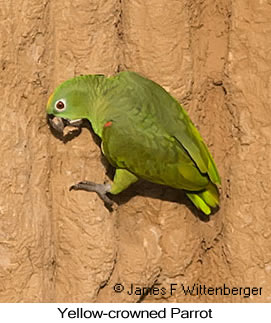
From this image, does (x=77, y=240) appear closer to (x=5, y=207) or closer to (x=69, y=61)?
(x=5, y=207)

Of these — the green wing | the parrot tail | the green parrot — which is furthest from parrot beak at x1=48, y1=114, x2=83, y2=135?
the parrot tail

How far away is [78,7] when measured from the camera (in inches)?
89.5

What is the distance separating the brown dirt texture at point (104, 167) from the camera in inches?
88.1

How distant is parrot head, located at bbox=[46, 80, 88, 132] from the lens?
7.37 ft

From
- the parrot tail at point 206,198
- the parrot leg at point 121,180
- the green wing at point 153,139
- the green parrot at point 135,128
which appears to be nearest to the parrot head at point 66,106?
the green parrot at point 135,128

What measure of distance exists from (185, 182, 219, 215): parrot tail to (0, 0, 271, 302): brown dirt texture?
0.06 metres

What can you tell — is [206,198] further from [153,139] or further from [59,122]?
[59,122]

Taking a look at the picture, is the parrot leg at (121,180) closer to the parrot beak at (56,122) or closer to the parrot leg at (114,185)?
the parrot leg at (114,185)

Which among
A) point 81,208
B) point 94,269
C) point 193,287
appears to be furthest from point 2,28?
point 193,287

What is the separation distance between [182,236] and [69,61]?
2.54 ft

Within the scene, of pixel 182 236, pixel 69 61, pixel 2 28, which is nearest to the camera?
pixel 2 28

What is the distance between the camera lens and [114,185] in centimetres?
234

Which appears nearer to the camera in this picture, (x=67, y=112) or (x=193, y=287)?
(x=67, y=112)

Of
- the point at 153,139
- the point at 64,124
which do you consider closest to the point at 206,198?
the point at 153,139
